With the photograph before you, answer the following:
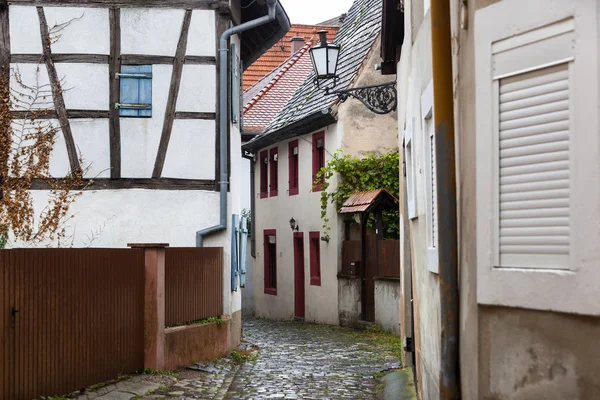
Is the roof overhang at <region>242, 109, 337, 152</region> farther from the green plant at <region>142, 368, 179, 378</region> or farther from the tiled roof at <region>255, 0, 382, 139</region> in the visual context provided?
the green plant at <region>142, 368, 179, 378</region>

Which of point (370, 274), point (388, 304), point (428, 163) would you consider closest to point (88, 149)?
point (388, 304)

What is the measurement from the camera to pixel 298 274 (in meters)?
28.5

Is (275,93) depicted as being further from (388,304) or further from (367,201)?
(388,304)

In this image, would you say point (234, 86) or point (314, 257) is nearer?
point (234, 86)

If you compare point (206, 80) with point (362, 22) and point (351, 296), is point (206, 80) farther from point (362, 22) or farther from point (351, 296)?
point (362, 22)

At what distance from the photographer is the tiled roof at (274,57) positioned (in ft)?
130

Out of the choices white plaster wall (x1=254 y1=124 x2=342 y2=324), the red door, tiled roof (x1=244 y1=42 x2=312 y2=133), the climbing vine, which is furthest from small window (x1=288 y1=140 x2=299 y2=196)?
tiled roof (x1=244 y1=42 x2=312 y2=133)

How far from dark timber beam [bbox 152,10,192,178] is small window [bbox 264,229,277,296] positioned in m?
15.1

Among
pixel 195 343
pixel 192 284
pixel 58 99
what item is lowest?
pixel 195 343

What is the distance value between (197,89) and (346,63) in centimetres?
1130

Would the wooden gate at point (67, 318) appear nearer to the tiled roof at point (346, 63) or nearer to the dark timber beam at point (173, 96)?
the dark timber beam at point (173, 96)

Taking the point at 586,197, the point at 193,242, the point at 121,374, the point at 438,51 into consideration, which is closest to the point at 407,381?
the point at 121,374

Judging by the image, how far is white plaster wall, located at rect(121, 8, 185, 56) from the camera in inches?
615

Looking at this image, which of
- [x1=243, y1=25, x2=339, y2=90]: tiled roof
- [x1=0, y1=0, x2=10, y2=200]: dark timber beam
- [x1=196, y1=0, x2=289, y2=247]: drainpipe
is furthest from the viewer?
[x1=243, y1=25, x2=339, y2=90]: tiled roof
